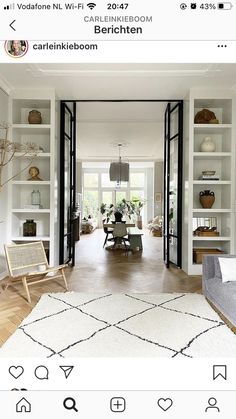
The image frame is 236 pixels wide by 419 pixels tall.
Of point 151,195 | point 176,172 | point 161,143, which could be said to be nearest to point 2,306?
point 176,172

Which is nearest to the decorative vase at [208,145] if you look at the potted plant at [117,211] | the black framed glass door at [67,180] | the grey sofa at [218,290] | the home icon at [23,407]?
the grey sofa at [218,290]

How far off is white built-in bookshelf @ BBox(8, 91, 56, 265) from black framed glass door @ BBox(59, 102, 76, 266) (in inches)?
7.9

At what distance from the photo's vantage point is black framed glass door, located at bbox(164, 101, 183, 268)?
13.6ft

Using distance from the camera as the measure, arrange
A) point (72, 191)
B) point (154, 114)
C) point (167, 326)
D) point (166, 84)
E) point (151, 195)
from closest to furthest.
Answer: point (167, 326) < point (166, 84) < point (72, 191) < point (154, 114) < point (151, 195)

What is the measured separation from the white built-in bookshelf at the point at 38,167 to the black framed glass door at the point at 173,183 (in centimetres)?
192

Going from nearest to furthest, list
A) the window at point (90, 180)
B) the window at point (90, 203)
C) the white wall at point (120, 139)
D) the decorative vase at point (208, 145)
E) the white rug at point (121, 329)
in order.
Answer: the white rug at point (121, 329) < the decorative vase at point (208, 145) < the white wall at point (120, 139) < the window at point (90, 203) < the window at point (90, 180)

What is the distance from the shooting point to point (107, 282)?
3.40 m

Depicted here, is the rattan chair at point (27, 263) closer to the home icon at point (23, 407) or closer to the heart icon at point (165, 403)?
the home icon at point (23, 407)

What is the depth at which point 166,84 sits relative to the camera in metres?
3.54

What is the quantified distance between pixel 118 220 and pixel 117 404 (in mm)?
6077

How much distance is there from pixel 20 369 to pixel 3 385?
0.05m

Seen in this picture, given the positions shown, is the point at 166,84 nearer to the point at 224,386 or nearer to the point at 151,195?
the point at 224,386

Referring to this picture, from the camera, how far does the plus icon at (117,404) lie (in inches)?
21.4
